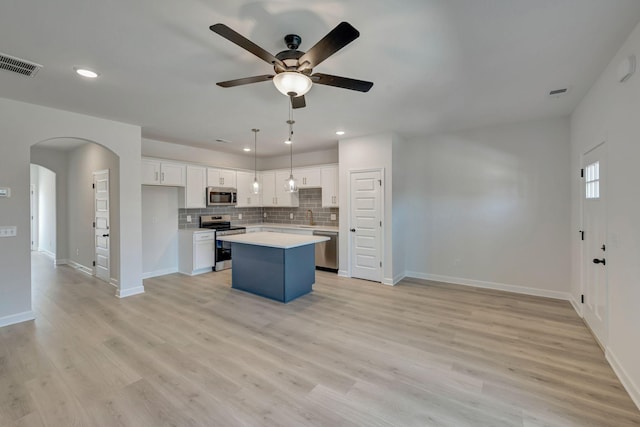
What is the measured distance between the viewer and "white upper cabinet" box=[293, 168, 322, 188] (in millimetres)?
6230

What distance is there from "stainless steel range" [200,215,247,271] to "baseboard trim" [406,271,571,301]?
12.5ft

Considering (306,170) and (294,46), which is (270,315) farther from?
(306,170)

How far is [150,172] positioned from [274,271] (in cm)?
305

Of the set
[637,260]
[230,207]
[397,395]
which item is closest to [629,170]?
[637,260]

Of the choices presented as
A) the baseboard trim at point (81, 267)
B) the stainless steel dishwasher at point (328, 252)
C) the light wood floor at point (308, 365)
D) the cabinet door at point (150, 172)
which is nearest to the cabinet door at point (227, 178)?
the cabinet door at point (150, 172)

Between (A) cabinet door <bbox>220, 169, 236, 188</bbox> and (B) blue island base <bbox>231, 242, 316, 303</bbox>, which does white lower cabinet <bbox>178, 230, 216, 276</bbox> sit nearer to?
(A) cabinet door <bbox>220, 169, 236, 188</bbox>

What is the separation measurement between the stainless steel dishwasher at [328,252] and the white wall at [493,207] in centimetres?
143

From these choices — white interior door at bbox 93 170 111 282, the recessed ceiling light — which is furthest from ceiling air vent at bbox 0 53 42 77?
white interior door at bbox 93 170 111 282

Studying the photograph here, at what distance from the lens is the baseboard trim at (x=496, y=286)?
423 centimetres

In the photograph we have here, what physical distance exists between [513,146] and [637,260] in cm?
289

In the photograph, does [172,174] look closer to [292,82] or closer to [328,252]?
[328,252]

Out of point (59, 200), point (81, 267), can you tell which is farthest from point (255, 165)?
point (59, 200)

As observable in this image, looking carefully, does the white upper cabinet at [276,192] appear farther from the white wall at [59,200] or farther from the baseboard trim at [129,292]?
the white wall at [59,200]

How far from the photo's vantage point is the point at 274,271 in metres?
4.19
